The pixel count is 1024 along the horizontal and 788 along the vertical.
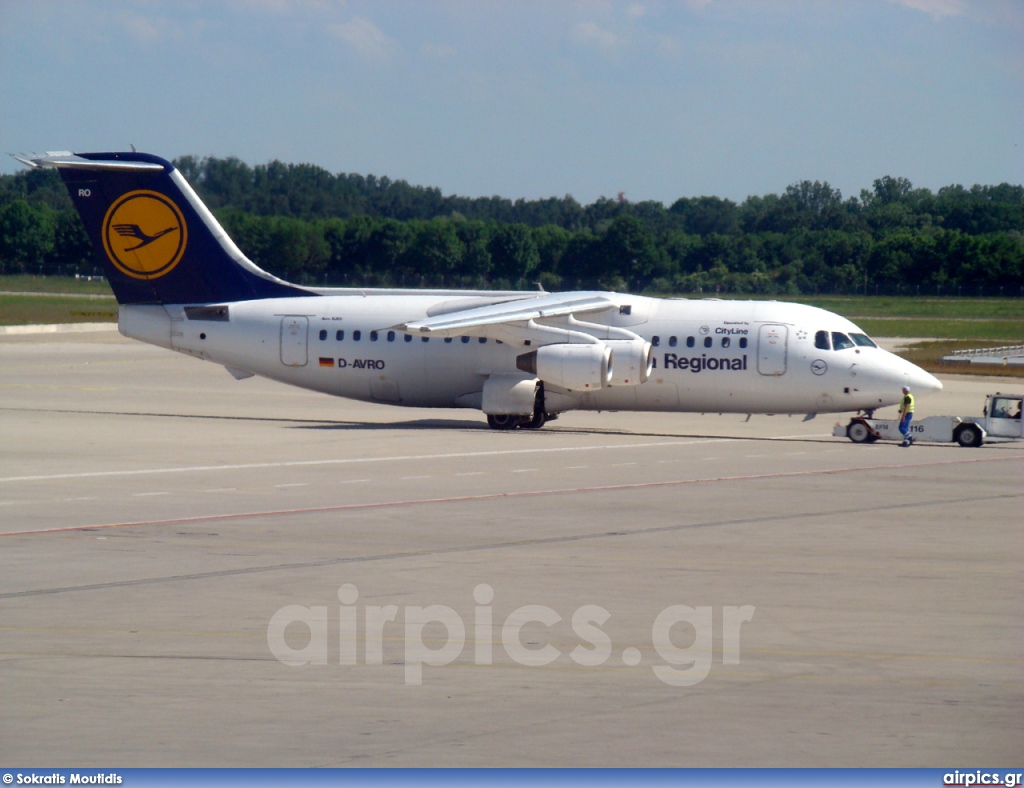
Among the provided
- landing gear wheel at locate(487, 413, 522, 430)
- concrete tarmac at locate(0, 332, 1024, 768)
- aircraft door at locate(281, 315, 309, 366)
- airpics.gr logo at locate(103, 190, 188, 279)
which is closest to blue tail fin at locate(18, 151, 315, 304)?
airpics.gr logo at locate(103, 190, 188, 279)

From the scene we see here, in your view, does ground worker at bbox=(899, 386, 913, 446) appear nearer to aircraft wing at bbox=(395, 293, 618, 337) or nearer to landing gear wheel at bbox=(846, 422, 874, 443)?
landing gear wheel at bbox=(846, 422, 874, 443)

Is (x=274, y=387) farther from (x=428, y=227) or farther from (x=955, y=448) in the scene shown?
(x=428, y=227)

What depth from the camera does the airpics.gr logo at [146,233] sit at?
39875 millimetres

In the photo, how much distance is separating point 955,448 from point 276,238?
53.0 metres

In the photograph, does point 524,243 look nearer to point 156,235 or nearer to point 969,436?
point 156,235

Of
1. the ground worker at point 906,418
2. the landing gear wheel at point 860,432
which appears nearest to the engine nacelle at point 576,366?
the landing gear wheel at point 860,432

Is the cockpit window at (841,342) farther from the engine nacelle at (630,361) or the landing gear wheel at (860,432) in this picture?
the engine nacelle at (630,361)

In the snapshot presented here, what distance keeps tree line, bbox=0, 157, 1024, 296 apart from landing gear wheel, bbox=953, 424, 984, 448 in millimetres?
45048

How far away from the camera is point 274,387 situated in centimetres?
5344

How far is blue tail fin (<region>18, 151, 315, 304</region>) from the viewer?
39781mm

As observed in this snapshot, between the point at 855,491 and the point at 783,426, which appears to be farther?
the point at 783,426

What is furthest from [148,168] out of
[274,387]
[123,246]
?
[274,387]

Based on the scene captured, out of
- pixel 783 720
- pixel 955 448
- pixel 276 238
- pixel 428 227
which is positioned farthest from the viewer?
pixel 428 227

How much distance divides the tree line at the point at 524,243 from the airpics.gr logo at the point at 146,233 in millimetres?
30970
